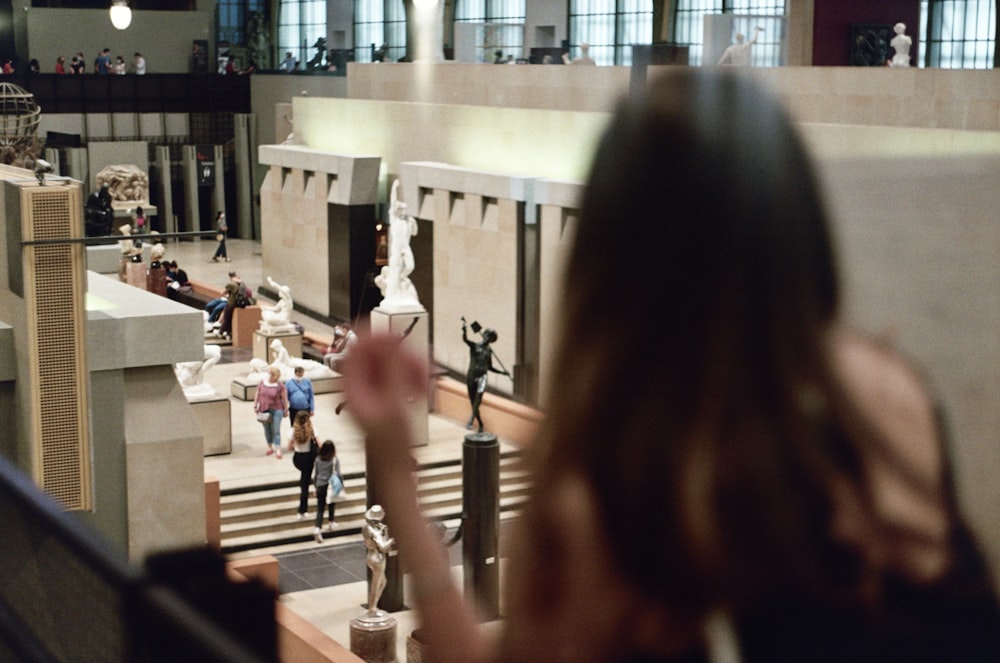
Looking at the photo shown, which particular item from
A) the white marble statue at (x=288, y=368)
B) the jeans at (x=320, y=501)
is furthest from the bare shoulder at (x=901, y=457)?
the white marble statue at (x=288, y=368)

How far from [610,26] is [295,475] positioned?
68.6 ft

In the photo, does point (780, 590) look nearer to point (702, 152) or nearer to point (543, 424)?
point (543, 424)

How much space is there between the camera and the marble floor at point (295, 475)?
1459 centimetres

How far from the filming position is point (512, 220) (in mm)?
22750

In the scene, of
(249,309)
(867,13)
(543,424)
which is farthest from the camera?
(249,309)

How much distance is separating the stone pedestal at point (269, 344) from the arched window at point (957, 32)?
44.2 feet

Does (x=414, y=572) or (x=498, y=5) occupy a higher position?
(x=498, y=5)

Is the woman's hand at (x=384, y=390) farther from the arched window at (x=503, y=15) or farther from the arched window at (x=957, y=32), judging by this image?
the arched window at (x=503, y=15)

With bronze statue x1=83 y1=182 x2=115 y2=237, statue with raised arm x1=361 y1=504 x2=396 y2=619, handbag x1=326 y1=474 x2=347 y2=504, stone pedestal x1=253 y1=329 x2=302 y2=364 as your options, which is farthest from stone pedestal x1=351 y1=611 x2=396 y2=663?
bronze statue x1=83 y1=182 x2=115 y2=237

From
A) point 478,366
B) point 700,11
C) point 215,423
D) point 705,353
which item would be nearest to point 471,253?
point 478,366

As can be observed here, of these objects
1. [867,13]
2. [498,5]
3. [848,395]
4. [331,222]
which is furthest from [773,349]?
[498,5]

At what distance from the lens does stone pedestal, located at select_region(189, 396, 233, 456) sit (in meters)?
19.2

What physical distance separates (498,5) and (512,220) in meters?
18.4

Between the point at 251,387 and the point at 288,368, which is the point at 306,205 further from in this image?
the point at 288,368
